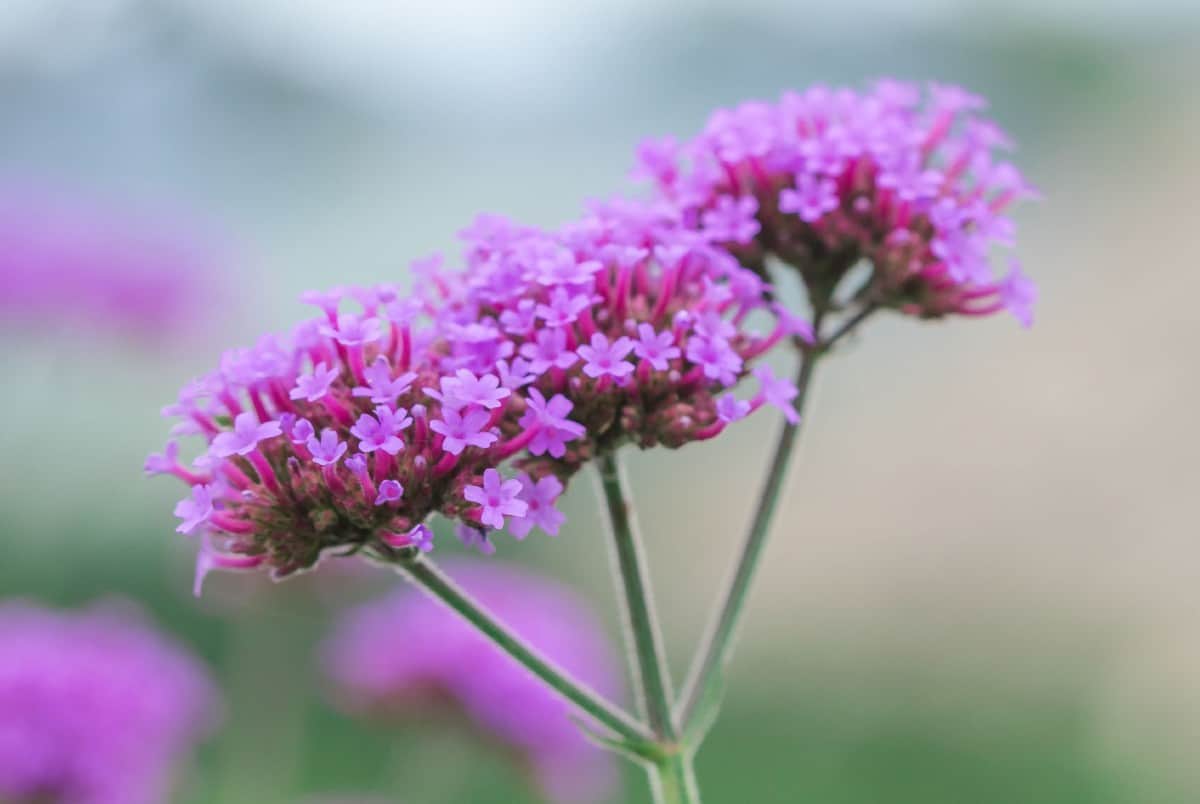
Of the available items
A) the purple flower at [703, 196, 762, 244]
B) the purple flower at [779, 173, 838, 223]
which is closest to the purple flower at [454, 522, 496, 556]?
the purple flower at [703, 196, 762, 244]

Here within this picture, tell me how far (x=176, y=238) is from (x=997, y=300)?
6.06 metres

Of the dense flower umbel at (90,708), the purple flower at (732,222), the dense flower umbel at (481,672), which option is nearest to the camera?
the purple flower at (732,222)

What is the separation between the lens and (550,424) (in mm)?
2715

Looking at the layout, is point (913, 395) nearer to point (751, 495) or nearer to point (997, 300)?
point (751, 495)

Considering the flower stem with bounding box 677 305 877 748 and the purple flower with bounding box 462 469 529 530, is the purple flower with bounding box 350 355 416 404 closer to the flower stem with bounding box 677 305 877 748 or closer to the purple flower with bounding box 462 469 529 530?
the purple flower with bounding box 462 469 529 530

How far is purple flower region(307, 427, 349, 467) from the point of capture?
8.42 feet

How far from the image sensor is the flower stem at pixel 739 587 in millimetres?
3031

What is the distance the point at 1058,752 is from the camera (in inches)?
379

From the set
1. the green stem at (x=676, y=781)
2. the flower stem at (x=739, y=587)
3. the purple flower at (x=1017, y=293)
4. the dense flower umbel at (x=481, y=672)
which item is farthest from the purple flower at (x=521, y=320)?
the dense flower umbel at (x=481, y=672)

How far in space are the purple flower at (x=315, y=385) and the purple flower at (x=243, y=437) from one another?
0.24 feet

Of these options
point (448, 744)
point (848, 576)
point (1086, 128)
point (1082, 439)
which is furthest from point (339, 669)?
point (1086, 128)

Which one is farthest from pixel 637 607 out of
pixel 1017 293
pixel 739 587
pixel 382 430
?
pixel 1017 293

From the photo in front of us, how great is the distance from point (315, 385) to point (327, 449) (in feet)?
0.46

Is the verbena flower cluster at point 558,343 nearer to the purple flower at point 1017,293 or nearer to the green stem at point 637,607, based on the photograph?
the purple flower at point 1017,293
